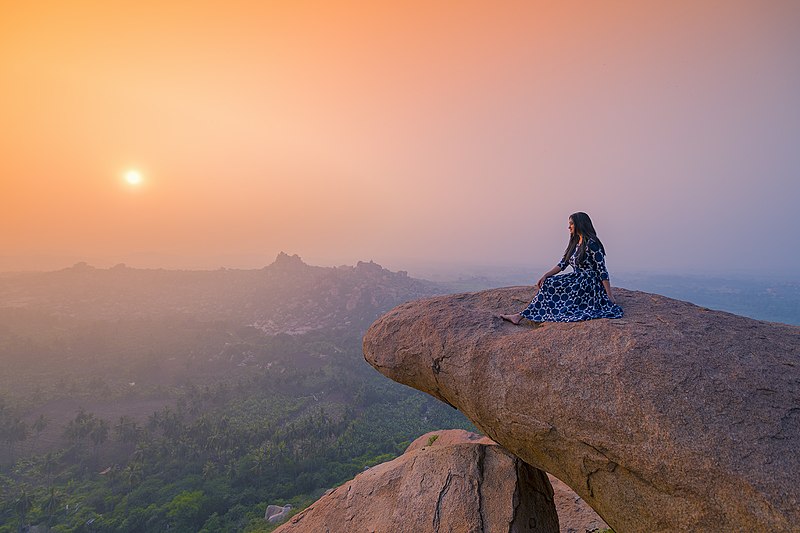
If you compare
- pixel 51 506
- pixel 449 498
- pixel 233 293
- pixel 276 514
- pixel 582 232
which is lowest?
pixel 51 506

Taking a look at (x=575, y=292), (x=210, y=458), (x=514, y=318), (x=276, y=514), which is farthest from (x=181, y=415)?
(x=575, y=292)

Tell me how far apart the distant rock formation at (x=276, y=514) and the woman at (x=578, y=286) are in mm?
37539

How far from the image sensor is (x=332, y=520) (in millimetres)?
7910

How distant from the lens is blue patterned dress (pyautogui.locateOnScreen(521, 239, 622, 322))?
6535 mm

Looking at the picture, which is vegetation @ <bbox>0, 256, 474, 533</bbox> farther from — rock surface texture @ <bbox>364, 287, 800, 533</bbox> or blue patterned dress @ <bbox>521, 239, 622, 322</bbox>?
blue patterned dress @ <bbox>521, 239, 622, 322</bbox>

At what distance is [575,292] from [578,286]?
0.45 feet

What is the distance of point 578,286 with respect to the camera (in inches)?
263

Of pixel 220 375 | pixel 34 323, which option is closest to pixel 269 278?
pixel 34 323

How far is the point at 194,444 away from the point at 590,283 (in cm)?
6383

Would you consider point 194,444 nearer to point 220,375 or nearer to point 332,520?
point 220,375

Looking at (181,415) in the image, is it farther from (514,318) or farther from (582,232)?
(582,232)

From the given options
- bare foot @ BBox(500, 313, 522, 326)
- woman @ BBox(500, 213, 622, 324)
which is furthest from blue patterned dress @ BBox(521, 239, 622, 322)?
bare foot @ BBox(500, 313, 522, 326)

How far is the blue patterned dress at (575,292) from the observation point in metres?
6.54

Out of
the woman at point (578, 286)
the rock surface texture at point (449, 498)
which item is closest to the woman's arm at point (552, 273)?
the woman at point (578, 286)
